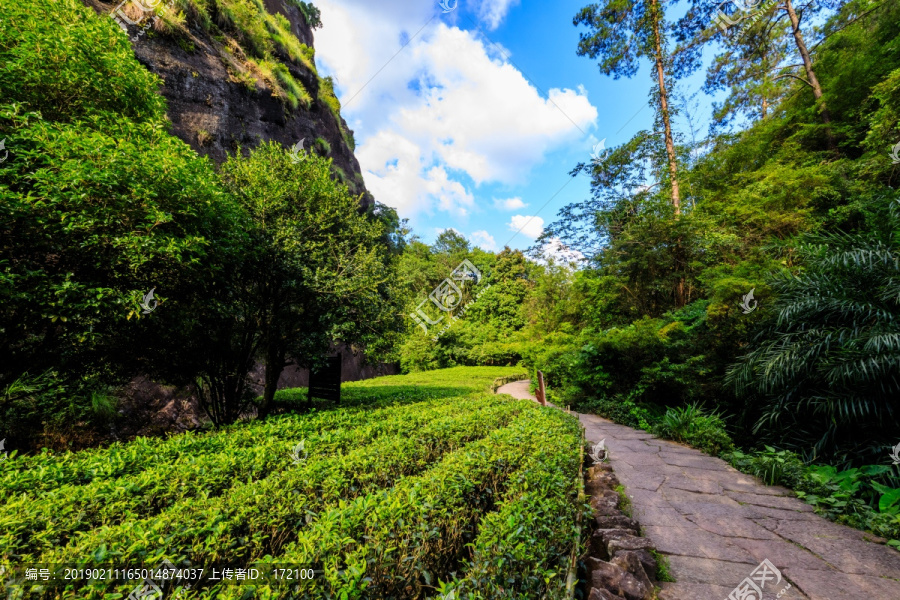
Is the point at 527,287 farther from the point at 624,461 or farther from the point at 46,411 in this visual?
the point at 46,411

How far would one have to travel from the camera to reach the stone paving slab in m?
2.46

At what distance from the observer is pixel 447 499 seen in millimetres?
2348

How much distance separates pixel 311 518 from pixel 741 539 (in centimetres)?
385

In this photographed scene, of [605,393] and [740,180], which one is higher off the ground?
[740,180]

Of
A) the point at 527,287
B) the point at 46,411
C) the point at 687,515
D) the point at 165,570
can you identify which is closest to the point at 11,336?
the point at 46,411

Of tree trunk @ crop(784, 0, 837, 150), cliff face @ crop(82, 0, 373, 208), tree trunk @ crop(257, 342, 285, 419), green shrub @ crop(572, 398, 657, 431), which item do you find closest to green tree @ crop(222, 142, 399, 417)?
tree trunk @ crop(257, 342, 285, 419)

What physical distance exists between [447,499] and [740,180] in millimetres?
15394

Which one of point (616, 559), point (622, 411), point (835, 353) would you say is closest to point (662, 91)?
point (835, 353)

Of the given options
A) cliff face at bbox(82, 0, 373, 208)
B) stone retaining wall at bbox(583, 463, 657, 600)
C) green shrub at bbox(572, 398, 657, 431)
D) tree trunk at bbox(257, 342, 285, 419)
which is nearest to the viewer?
stone retaining wall at bbox(583, 463, 657, 600)

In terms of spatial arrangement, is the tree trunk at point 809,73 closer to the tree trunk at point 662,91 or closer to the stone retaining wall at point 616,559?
the tree trunk at point 662,91

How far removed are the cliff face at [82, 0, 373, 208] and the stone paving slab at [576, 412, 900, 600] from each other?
39.7ft

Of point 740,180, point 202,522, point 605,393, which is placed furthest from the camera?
point 740,180

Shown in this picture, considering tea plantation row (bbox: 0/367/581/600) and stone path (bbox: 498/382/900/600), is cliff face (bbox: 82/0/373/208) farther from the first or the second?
stone path (bbox: 498/382/900/600)

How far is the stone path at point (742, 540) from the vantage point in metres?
2.46
